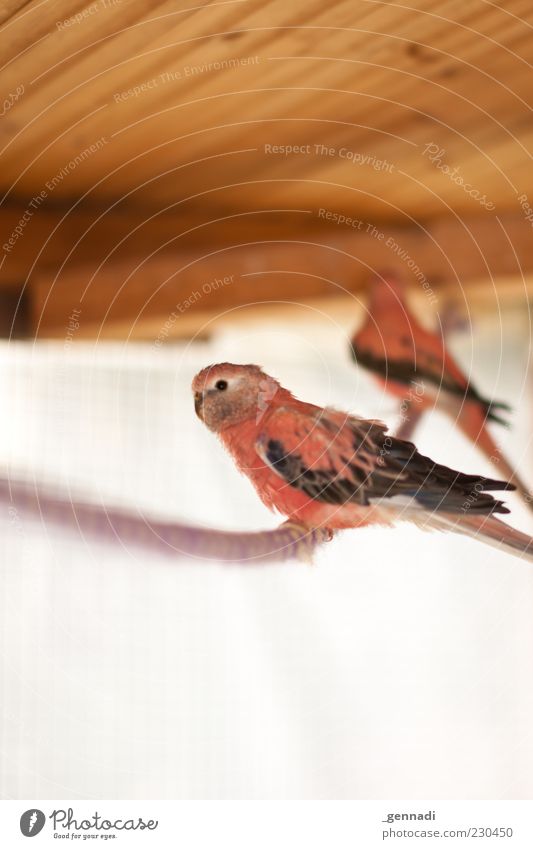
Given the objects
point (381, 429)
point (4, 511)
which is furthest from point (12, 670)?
point (381, 429)

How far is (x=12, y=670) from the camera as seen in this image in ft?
1.17

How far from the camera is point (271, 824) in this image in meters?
0.31

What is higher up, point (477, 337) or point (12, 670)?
point (477, 337)

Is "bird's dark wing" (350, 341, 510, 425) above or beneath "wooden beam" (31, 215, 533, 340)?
beneath

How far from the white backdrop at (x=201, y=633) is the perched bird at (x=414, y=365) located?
0.05ft

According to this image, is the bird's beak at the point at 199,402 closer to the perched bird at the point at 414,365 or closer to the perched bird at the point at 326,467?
the perched bird at the point at 326,467

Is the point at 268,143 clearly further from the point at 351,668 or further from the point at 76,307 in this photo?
the point at 351,668

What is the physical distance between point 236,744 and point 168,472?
0.43ft

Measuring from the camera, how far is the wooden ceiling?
246mm

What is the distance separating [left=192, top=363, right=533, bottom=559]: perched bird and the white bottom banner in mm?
131

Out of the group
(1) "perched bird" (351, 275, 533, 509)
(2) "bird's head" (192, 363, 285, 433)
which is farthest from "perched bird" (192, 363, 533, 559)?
(1) "perched bird" (351, 275, 533, 509)

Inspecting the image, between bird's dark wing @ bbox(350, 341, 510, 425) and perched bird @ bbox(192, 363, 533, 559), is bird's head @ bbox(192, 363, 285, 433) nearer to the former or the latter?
perched bird @ bbox(192, 363, 533, 559)

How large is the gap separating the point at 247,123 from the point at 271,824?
29cm

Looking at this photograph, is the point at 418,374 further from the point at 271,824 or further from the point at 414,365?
the point at 271,824
